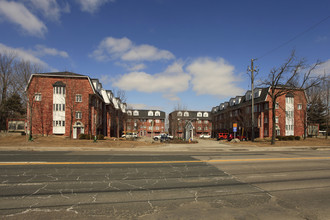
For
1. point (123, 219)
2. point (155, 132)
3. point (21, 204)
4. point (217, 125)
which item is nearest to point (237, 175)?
point (123, 219)

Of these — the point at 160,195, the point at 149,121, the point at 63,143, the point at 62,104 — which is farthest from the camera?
the point at 149,121

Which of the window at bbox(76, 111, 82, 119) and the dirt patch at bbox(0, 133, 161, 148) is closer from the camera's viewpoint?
the dirt patch at bbox(0, 133, 161, 148)

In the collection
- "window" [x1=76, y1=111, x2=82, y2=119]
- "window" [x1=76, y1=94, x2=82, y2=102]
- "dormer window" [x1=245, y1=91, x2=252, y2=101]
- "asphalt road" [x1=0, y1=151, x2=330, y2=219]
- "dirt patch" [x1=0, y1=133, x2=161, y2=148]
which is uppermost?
"dormer window" [x1=245, y1=91, x2=252, y2=101]

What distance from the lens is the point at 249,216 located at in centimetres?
394

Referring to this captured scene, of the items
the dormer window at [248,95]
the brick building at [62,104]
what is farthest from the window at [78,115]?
the dormer window at [248,95]

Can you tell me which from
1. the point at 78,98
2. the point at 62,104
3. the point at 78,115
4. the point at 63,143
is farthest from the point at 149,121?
the point at 63,143

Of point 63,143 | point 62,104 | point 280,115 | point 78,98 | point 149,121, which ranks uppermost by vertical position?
point 78,98

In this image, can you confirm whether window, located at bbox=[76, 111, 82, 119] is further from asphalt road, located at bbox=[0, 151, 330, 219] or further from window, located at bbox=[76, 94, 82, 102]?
asphalt road, located at bbox=[0, 151, 330, 219]

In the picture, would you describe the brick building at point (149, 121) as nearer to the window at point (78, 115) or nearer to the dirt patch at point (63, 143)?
the window at point (78, 115)

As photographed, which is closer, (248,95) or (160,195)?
(160,195)

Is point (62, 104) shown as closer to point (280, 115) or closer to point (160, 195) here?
point (160, 195)

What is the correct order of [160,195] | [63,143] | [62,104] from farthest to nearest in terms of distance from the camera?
[62,104], [63,143], [160,195]

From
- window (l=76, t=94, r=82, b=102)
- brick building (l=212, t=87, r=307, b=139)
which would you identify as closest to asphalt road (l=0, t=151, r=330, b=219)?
window (l=76, t=94, r=82, b=102)

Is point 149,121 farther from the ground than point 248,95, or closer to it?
closer to it
